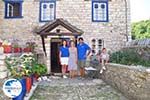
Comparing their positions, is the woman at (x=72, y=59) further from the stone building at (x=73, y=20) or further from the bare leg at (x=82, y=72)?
the stone building at (x=73, y=20)

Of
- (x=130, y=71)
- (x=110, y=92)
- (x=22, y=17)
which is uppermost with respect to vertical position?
(x=22, y=17)

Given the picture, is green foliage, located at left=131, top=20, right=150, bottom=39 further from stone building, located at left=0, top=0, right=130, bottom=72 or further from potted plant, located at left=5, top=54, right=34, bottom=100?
potted plant, located at left=5, top=54, right=34, bottom=100

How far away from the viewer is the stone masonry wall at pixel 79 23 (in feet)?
62.4

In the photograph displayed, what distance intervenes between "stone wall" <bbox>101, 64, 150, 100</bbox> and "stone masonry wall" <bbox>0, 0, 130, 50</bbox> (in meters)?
7.45

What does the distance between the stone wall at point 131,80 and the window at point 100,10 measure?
786cm

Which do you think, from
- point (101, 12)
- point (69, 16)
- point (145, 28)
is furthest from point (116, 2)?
point (145, 28)

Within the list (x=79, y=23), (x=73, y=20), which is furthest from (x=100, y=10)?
Answer: (x=73, y=20)

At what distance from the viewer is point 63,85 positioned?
11.6 meters

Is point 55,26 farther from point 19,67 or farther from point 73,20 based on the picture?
point 19,67

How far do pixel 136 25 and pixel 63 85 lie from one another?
36.3m

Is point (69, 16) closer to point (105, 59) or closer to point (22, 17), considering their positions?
point (22, 17)

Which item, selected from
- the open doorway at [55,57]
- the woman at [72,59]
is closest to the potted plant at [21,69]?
the woman at [72,59]

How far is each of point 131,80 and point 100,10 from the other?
10.7 metres

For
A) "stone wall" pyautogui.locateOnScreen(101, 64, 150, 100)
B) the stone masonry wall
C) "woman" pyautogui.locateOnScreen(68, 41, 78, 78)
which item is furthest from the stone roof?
"stone wall" pyautogui.locateOnScreen(101, 64, 150, 100)
